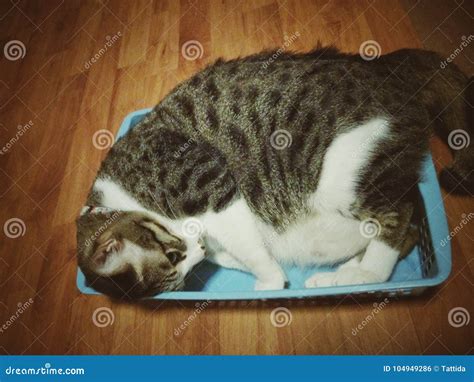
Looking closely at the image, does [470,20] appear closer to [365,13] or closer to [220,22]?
[365,13]

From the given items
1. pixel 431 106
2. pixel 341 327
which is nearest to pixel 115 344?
pixel 341 327

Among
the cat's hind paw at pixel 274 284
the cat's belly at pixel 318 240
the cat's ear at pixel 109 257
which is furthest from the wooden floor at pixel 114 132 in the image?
the cat's ear at pixel 109 257

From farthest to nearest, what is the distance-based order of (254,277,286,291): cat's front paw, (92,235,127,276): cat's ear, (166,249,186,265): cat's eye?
(254,277,286,291): cat's front paw < (166,249,186,265): cat's eye < (92,235,127,276): cat's ear

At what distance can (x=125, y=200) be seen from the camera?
1066mm

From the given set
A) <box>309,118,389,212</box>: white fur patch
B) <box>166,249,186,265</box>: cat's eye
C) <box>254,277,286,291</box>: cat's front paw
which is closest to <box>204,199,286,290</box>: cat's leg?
<box>254,277,286,291</box>: cat's front paw

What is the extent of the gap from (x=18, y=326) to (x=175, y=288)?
24.3 inches

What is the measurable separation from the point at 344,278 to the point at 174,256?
20.5 inches

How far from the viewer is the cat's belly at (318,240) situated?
114 centimetres

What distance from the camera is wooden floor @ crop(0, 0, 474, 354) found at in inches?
42.5

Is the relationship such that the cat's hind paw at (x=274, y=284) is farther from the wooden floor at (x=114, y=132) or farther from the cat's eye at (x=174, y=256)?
the cat's eye at (x=174, y=256)

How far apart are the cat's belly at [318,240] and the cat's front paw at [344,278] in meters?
0.06

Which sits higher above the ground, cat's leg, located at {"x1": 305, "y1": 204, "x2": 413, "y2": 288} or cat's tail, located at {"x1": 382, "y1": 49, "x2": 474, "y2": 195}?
cat's tail, located at {"x1": 382, "y1": 49, "x2": 474, "y2": 195}

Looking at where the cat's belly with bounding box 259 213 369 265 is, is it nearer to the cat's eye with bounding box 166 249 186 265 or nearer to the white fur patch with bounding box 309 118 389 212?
the white fur patch with bounding box 309 118 389 212

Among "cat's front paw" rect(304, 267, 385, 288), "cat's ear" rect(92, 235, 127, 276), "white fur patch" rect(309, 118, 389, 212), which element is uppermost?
"cat's ear" rect(92, 235, 127, 276)
